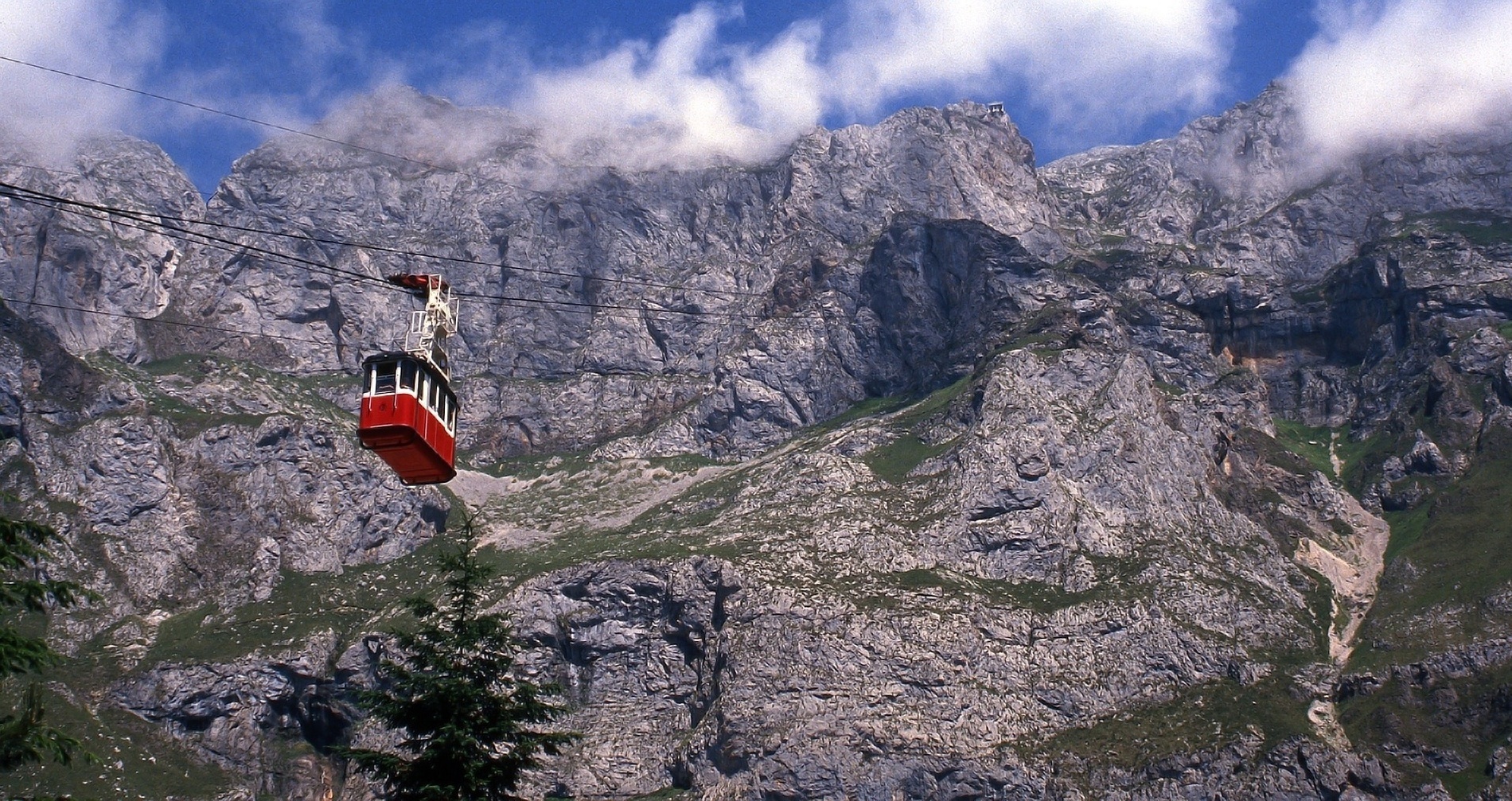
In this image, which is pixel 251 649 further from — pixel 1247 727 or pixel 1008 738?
pixel 1247 727

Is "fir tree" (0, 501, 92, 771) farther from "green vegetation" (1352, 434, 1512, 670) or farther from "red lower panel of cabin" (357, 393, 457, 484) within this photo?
"green vegetation" (1352, 434, 1512, 670)

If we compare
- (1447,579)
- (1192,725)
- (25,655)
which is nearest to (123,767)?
(1192,725)

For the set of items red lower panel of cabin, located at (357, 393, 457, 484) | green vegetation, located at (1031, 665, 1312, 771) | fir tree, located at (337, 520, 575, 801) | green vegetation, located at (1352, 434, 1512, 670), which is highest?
green vegetation, located at (1352, 434, 1512, 670)

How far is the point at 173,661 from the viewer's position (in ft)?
599

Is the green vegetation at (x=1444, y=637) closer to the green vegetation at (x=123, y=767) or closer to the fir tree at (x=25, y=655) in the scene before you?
the green vegetation at (x=123, y=767)

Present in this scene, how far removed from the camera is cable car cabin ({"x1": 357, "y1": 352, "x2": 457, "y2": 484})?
53.4 m

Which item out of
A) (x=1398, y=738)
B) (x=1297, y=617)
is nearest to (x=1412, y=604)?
(x=1297, y=617)

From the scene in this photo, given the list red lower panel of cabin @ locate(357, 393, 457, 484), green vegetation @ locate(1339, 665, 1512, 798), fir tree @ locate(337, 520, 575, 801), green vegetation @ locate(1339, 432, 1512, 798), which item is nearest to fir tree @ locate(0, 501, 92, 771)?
fir tree @ locate(337, 520, 575, 801)

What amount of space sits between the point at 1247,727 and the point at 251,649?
128179mm

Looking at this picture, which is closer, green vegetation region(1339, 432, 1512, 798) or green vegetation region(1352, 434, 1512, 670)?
green vegetation region(1339, 432, 1512, 798)

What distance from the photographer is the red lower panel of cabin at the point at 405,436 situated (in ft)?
175

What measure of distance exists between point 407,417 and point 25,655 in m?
21.1

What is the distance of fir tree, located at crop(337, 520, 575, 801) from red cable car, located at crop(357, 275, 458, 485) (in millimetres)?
8269

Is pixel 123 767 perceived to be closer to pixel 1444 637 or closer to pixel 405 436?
pixel 405 436
